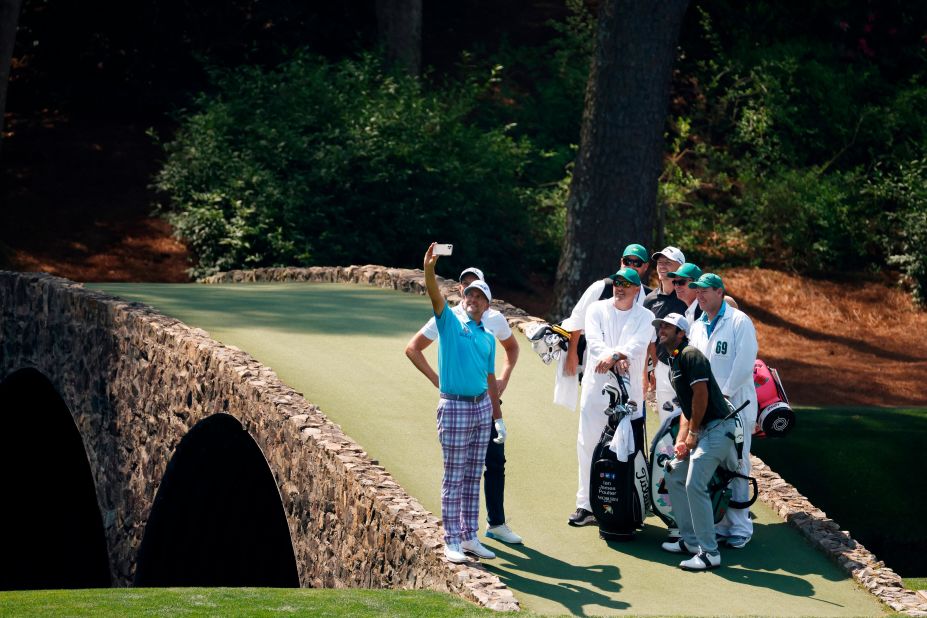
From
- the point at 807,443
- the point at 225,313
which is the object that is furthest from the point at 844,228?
the point at 225,313

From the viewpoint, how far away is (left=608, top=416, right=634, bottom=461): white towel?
8672mm

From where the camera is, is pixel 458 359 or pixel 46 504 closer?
pixel 458 359

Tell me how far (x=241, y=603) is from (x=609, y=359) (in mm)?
2900

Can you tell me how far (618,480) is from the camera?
8617 mm

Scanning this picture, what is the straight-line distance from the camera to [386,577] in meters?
8.50

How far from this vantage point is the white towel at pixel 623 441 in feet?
28.5

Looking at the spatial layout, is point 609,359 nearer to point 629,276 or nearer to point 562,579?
point 629,276

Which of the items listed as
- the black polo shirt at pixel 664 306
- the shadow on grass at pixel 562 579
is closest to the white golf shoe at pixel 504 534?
the shadow on grass at pixel 562 579

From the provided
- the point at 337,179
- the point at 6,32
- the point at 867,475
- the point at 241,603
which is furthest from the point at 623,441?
the point at 6,32

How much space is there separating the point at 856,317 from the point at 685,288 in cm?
1363

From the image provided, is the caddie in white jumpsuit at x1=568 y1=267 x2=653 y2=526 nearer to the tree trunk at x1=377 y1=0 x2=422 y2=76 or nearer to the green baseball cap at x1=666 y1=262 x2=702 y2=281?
the green baseball cap at x1=666 y1=262 x2=702 y2=281

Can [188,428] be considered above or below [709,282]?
below

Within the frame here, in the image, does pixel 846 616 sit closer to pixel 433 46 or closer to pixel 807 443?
pixel 807 443

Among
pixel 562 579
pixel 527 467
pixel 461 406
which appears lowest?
pixel 562 579
